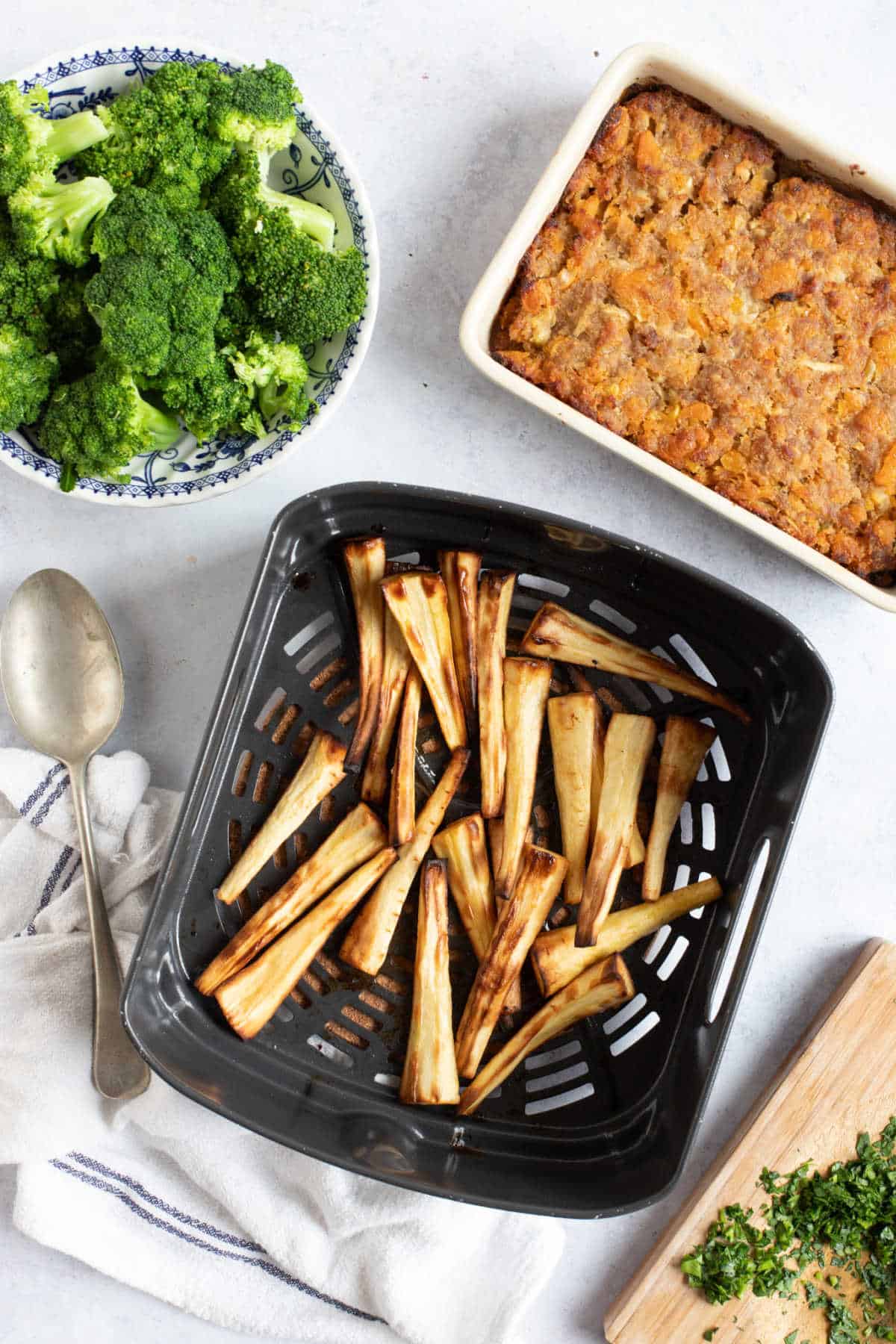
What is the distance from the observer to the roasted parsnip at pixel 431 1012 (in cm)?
139

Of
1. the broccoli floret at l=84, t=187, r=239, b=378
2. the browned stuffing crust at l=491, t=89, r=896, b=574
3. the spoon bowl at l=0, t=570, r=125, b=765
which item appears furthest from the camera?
the spoon bowl at l=0, t=570, r=125, b=765

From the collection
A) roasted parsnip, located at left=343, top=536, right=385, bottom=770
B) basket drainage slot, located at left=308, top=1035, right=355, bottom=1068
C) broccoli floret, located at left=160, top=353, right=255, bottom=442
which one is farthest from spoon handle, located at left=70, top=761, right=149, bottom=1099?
broccoli floret, located at left=160, top=353, right=255, bottom=442

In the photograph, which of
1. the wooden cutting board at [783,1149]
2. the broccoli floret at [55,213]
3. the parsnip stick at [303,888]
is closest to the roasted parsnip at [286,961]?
the parsnip stick at [303,888]

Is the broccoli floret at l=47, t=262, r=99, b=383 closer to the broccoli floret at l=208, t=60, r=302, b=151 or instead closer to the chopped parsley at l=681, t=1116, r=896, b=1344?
the broccoli floret at l=208, t=60, r=302, b=151

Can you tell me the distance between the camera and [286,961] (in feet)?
4.56

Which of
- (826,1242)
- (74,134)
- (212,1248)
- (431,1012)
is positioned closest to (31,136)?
(74,134)

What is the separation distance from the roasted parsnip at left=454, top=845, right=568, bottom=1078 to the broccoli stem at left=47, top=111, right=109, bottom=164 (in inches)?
40.6

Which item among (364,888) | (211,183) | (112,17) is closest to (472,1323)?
(364,888)

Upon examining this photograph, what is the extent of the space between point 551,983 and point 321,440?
0.81 metres

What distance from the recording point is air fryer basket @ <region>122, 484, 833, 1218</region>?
132cm

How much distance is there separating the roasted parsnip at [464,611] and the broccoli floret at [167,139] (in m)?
0.54

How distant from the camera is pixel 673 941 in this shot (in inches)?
58.0

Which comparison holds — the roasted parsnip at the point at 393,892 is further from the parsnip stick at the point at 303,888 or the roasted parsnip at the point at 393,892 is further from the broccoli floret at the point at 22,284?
the broccoli floret at the point at 22,284

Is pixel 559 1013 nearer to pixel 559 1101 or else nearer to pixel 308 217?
pixel 559 1101
